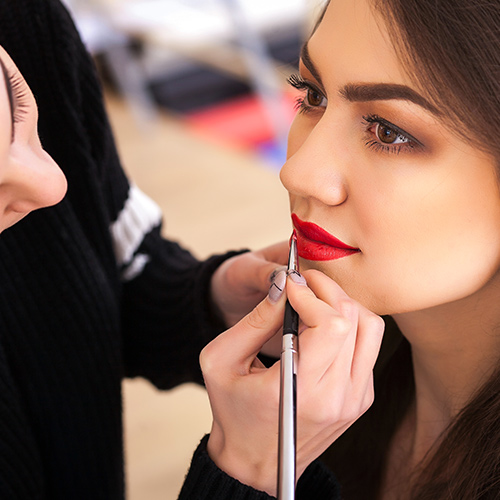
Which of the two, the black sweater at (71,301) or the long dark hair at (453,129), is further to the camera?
the black sweater at (71,301)

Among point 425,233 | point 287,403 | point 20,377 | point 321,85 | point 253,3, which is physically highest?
point 253,3

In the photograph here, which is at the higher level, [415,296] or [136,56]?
[136,56]

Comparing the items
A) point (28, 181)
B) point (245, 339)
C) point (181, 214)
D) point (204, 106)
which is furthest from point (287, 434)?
point (204, 106)

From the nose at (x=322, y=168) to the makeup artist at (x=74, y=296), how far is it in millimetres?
157

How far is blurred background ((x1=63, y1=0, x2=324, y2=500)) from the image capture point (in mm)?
2521

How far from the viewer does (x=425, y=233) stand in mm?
668

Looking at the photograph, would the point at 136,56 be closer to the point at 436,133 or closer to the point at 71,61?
the point at 71,61

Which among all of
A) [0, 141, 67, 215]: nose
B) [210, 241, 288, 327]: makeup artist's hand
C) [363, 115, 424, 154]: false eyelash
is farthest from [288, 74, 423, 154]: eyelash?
[0, 141, 67, 215]: nose

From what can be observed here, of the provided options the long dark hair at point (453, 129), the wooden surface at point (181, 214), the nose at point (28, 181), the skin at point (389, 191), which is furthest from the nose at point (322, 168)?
the wooden surface at point (181, 214)

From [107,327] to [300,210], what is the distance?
344mm

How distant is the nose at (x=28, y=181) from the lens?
25.0 inches

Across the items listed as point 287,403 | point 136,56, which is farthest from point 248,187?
point 287,403

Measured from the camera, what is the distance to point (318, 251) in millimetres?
721

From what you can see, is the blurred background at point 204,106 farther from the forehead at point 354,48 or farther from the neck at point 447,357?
the forehead at point 354,48
